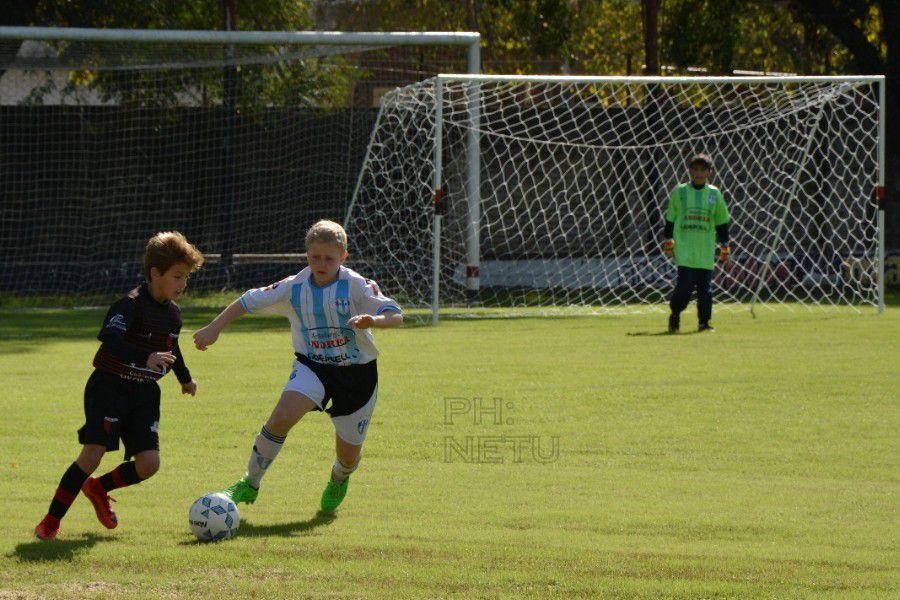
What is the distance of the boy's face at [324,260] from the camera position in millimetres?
6340

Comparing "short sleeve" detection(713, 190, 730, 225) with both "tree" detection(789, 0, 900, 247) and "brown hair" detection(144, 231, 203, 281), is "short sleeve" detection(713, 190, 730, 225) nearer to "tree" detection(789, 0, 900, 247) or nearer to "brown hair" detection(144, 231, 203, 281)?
"tree" detection(789, 0, 900, 247)

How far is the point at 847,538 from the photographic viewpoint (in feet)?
19.1

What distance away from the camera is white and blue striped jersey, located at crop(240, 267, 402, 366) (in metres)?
6.46

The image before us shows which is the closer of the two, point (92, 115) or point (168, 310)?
point (168, 310)

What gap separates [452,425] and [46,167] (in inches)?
565

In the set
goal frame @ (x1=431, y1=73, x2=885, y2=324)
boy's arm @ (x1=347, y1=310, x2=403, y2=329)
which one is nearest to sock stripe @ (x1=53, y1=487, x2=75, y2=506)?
boy's arm @ (x1=347, y1=310, x2=403, y2=329)

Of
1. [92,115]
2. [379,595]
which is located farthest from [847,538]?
[92,115]

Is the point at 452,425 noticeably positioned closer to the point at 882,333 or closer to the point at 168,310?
the point at 168,310

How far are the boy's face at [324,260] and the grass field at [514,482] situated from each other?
1.13 m

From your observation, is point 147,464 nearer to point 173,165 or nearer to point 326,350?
point 326,350

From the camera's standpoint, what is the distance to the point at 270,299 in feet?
21.4

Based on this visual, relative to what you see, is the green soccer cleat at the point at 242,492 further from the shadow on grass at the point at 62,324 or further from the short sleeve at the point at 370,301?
the shadow on grass at the point at 62,324

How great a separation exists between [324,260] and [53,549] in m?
1.77

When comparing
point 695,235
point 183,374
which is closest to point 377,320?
point 183,374
